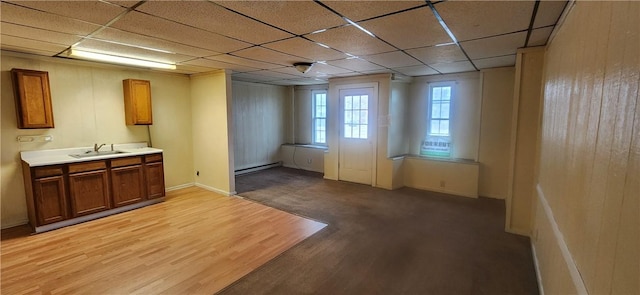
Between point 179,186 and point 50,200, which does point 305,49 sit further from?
point 179,186

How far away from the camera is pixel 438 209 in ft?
13.9

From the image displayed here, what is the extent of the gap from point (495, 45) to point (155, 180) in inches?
199

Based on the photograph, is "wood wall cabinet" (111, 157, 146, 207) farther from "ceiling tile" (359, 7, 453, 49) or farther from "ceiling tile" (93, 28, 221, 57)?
"ceiling tile" (359, 7, 453, 49)

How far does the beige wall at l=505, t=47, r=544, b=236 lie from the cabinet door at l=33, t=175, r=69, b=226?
5591 mm

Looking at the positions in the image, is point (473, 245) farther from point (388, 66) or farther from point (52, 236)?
point (52, 236)

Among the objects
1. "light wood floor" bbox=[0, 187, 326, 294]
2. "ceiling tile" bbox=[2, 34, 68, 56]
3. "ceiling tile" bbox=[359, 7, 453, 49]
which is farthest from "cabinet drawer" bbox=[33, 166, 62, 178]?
"ceiling tile" bbox=[359, 7, 453, 49]

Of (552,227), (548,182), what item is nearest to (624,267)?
(552,227)

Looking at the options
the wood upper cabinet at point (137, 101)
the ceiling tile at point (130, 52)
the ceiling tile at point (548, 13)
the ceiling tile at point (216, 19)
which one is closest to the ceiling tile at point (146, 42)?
the ceiling tile at point (130, 52)

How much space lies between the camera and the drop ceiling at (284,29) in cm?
192

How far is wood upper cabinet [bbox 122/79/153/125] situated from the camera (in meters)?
4.40

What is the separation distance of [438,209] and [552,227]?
2.38 metres

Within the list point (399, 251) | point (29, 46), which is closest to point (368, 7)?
point (399, 251)

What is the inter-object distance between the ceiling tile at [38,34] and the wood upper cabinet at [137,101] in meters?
1.50

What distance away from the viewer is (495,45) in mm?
2982
